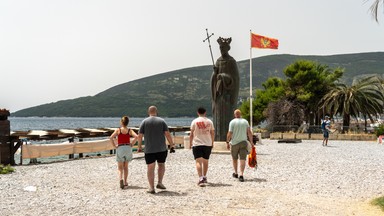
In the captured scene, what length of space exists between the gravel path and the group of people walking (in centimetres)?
44

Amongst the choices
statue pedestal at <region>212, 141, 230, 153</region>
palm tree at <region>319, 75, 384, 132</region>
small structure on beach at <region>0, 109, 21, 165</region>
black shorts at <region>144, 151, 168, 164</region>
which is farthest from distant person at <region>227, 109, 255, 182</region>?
palm tree at <region>319, 75, 384, 132</region>

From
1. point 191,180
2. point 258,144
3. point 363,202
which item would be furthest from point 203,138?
point 258,144

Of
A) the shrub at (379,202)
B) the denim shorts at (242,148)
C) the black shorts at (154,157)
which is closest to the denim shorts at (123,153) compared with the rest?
the black shorts at (154,157)

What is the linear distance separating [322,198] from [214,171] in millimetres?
4812

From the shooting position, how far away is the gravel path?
859cm

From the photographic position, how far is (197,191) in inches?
413

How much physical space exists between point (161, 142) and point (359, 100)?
120 feet

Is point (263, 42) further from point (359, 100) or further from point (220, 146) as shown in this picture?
point (359, 100)

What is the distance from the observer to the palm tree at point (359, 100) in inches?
1674

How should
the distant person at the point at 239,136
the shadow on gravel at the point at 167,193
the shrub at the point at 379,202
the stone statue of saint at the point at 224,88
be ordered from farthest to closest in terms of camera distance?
1. the stone statue of saint at the point at 224,88
2. the distant person at the point at 239,136
3. the shadow on gravel at the point at 167,193
4. the shrub at the point at 379,202

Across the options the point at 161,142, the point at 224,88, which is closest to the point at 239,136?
the point at 161,142

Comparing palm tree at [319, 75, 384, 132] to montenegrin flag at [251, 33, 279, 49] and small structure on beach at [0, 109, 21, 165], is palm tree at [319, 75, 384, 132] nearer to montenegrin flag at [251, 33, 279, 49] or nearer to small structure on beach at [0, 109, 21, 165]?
montenegrin flag at [251, 33, 279, 49]

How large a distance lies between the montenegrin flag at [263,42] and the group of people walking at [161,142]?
18.6 meters

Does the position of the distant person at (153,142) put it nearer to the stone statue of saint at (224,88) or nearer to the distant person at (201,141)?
the distant person at (201,141)
